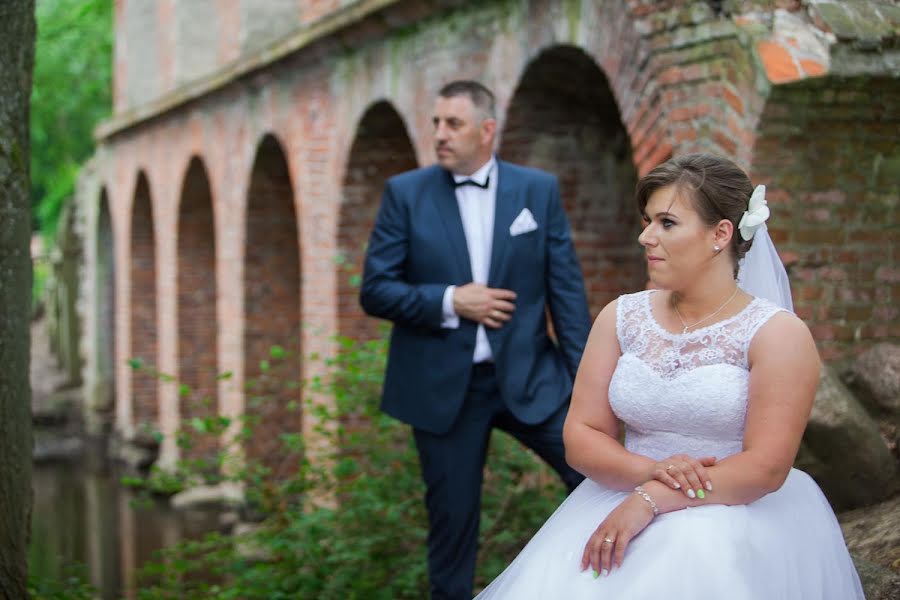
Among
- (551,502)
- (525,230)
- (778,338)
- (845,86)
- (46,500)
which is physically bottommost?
(46,500)

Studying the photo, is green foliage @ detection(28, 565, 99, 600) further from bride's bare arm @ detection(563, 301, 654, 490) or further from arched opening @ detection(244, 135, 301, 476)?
arched opening @ detection(244, 135, 301, 476)

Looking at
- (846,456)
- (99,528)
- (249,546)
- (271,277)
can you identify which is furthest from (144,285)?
(846,456)

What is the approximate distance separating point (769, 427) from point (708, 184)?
62 cm

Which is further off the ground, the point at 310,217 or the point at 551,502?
the point at 310,217

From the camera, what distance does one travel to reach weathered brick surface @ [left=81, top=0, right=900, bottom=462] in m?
5.12

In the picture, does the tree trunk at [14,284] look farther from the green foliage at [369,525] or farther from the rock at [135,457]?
the rock at [135,457]

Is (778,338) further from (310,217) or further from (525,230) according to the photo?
(310,217)

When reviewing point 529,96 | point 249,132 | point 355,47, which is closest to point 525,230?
point 529,96

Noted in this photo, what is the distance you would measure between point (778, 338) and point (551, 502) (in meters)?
3.36

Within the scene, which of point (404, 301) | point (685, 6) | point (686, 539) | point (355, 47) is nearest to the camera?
point (686, 539)

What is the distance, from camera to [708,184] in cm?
310

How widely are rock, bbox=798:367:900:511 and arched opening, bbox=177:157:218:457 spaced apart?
36.5 ft

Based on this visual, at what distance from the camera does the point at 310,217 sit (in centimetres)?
1075

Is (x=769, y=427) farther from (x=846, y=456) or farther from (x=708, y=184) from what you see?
(x=846, y=456)
